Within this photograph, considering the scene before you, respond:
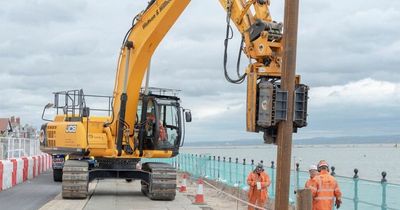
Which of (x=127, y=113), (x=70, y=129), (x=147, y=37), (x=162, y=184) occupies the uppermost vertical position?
(x=147, y=37)

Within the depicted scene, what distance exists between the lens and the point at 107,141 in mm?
21156

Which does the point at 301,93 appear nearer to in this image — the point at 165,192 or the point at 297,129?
the point at 297,129

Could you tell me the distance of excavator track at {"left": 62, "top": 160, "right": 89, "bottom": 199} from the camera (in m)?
20.0

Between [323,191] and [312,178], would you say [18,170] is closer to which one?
[312,178]

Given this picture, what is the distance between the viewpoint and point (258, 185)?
16.8 m

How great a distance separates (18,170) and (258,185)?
12928 mm

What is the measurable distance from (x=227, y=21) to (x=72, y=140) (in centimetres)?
873

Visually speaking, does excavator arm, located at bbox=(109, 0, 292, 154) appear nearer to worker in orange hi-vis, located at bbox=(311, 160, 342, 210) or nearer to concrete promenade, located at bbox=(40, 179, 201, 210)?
concrete promenade, located at bbox=(40, 179, 201, 210)

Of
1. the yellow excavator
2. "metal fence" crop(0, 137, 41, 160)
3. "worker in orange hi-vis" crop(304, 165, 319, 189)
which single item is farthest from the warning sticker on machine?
"worker in orange hi-vis" crop(304, 165, 319, 189)

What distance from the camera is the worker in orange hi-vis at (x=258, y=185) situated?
55.7 ft

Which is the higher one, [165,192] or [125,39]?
[125,39]

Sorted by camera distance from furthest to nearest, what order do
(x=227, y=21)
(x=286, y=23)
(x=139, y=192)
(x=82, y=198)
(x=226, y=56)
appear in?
(x=139, y=192), (x=82, y=198), (x=227, y=21), (x=226, y=56), (x=286, y=23)

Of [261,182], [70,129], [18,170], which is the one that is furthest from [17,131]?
[261,182]

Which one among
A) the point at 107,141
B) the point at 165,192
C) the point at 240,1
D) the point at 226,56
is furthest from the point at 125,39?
the point at 226,56
